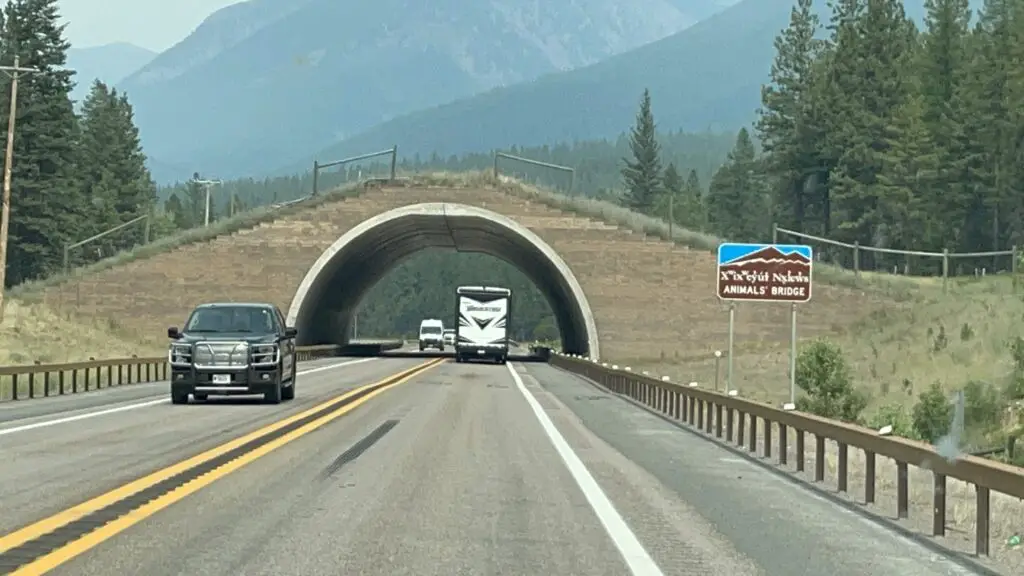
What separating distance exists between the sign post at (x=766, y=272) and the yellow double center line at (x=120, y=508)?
29.8ft

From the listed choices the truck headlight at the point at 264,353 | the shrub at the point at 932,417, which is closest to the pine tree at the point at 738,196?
the shrub at the point at 932,417

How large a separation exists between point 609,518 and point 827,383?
921 inches

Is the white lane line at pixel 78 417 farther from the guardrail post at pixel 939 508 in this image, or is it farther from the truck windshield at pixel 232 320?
the guardrail post at pixel 939 508

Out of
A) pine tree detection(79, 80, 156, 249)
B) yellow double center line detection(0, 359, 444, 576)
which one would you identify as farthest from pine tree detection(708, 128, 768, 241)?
yellow double center line detection(0, 359, 444, 576)

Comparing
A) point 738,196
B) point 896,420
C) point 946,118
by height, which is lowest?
point 896,420

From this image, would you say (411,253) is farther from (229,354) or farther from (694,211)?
(694,211)

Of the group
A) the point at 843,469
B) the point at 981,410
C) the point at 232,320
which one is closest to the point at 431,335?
the point at 981,410

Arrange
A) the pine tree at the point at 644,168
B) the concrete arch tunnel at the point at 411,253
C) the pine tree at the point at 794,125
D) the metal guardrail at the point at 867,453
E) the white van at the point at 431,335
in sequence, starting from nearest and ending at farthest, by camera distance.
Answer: the metal guardrail at the point at 867,453 < the concrete arch tunnel at the point at 411,253 < the pine tree at the point at 794,125 < the white van at the point at 431,335 < the pine tree at the point at 644,168

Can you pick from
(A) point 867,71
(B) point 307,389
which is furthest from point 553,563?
(A) point 867,71

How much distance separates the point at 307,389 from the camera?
34688mm

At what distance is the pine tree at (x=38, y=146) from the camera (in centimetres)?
8738

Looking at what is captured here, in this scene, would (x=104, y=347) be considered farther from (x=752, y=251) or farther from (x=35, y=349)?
(x=752, y=251)

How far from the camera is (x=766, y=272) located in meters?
25.5

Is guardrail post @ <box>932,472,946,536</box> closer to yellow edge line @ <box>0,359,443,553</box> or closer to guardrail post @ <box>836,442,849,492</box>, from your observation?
guardrail post @ <box>836,442,849,492</box>
